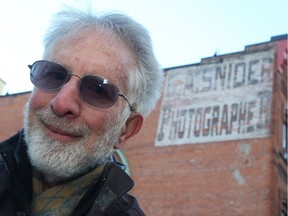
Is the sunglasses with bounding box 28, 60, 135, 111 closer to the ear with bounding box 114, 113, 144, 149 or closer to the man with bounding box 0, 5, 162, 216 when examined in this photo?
the man with bounding box 0, 5, 162, 216

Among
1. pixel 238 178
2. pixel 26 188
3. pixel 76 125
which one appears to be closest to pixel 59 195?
pixel 26 188

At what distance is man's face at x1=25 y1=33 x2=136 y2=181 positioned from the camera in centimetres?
197

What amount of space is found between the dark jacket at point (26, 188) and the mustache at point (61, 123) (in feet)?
0.61

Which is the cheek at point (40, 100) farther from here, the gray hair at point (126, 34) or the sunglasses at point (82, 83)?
the gray hair at point (126, 34)

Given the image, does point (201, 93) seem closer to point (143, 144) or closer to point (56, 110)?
point (143, 144)

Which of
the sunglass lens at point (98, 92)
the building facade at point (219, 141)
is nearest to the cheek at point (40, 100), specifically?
the sunglass lens at point (98, 92)

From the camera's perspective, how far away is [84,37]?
7.31 feet

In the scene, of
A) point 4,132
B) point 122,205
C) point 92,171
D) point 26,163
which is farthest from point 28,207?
point 4,132

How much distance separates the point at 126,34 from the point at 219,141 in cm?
1410

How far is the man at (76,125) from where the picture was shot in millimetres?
1909

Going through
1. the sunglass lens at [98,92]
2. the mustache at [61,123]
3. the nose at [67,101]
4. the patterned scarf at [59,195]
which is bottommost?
the patterned scarf at [59,195]

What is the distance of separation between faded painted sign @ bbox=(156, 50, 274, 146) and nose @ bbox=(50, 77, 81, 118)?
14066 millimetres

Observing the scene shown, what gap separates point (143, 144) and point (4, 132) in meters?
8.07

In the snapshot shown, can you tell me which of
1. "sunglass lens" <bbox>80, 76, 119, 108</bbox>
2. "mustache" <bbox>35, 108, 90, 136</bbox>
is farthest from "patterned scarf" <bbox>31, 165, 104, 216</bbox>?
"sunglass lens" <bbox>80, 76, 119, 108</bbox>
